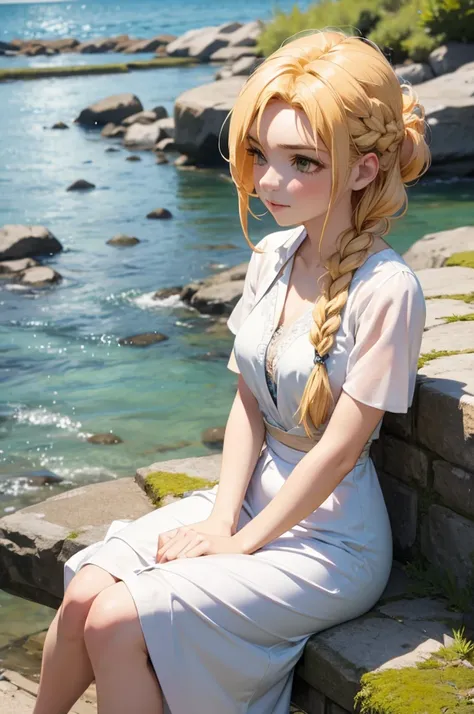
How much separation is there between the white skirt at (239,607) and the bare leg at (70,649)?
6 centimetres

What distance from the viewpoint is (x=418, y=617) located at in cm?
298

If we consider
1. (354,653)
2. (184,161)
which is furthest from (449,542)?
(184,161)

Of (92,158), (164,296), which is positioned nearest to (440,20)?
(92,158)

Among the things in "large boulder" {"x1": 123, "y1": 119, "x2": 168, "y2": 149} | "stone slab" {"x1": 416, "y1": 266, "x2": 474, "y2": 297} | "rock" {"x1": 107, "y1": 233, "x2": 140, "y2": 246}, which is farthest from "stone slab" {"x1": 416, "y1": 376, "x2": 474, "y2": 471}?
"large boulder" {"x1": 123, "y1": 119, "x2": 168, "y2": 149}

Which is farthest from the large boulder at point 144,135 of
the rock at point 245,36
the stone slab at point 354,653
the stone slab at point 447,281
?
the rock at point 245,36

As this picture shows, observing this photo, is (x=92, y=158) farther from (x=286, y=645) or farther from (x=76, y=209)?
(x=286, y=645)

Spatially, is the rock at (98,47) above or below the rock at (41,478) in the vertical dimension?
below

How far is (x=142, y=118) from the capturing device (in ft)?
71.6

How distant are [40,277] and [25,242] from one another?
104 cm

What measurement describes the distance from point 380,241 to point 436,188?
11.7 metres

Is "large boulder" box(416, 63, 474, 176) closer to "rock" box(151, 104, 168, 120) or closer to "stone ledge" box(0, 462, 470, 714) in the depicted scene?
"rock" box(151, 104, 168, 120)

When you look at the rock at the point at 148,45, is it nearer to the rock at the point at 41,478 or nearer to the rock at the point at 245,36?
the rock at the point at 245,36

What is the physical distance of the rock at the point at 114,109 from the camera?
75.0 feet

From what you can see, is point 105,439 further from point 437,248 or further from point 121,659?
point 121,659
